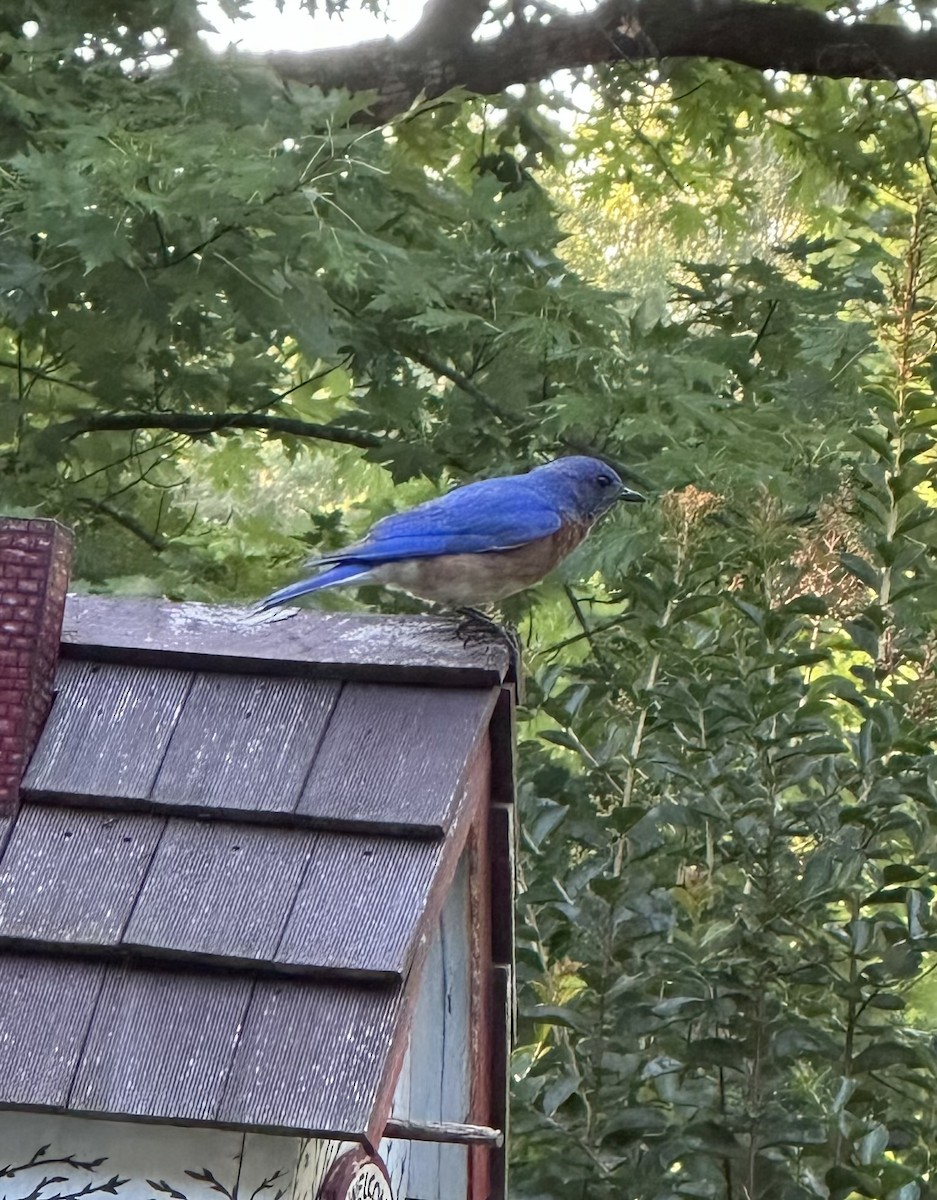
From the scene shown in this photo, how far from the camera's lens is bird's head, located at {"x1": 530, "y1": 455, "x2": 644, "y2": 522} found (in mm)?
2764

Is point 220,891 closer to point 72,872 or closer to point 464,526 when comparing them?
point 72,872

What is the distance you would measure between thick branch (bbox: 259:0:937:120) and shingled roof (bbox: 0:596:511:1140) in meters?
3.11

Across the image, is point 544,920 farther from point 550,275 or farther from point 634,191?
point 634,191

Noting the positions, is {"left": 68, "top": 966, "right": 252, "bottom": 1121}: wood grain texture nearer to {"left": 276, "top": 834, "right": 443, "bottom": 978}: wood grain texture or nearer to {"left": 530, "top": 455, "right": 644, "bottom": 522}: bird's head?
{"left": 276, "top": 834, "right": 443, "bottom": 978}: wood grain texture

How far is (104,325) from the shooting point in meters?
3.64

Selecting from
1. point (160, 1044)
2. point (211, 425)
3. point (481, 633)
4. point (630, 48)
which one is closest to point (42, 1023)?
point (160, 1044)

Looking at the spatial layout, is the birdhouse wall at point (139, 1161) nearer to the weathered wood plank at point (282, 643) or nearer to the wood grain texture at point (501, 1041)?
the weathered wood plank at point (282, 643)

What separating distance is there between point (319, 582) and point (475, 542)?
0.39 meters

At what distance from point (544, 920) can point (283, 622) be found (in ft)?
2.83

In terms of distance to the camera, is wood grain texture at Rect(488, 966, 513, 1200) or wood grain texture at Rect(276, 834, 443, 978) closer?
wood grain texture at Rect(276, 834, 443, 978)

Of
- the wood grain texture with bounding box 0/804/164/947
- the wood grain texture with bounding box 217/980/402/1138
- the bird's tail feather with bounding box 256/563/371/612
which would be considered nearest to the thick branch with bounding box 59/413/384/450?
the bird's tail feather with bounding box 256/563/371/612

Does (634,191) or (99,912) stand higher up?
(99,912)

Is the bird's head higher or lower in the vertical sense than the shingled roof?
lower

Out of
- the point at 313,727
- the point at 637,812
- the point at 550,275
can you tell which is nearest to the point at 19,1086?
the point at 313,727
